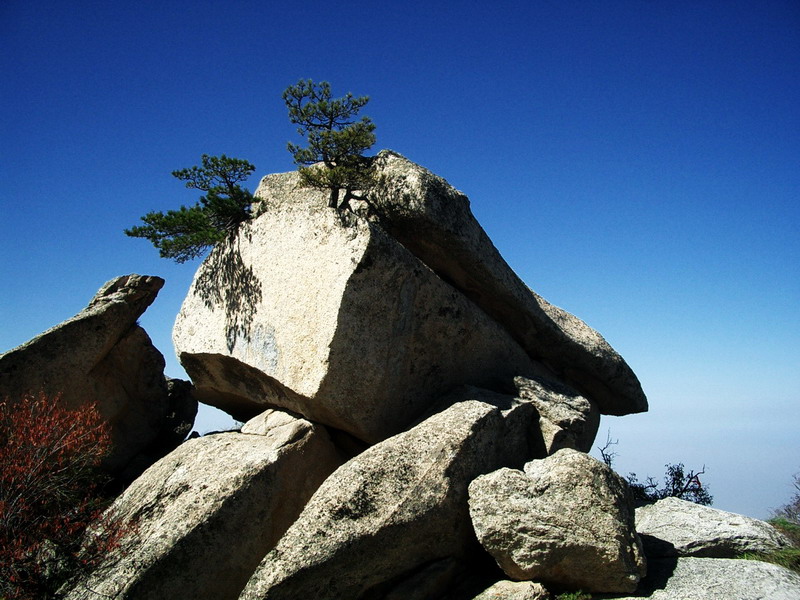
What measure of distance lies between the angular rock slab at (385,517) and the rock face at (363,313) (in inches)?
65.3

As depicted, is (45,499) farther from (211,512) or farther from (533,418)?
(533,418)

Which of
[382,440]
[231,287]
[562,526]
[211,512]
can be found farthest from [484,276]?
[211,512]

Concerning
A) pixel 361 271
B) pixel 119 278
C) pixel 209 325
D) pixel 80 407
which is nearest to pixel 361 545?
pixel 361 271

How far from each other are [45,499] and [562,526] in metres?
9.31

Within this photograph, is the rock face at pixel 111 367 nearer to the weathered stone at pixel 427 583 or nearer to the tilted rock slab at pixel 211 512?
the tilted rock slab at pixel 211 512

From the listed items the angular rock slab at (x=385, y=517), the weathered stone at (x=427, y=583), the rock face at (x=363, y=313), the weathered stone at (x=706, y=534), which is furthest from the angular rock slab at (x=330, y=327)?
the weathered stone at (x=706, y=534)

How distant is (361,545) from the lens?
32.8ft

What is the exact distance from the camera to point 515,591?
33.4 feet

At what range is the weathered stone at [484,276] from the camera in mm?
14023

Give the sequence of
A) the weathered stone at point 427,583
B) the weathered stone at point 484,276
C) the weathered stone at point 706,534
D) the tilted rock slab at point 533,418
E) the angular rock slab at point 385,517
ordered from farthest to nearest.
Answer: the weathered stone at point 484,276
the tilted rock slab at point 533,418
the weathered stone at point 706,534
the weathered stone at point 427,583
the angular rock slab at point 385,517

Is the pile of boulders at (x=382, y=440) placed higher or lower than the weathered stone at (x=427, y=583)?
higher

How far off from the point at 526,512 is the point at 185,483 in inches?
239

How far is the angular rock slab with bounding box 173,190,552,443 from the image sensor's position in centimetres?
1227

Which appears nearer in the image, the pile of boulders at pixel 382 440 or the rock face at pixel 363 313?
the pile of boulders at pixel 382 440
